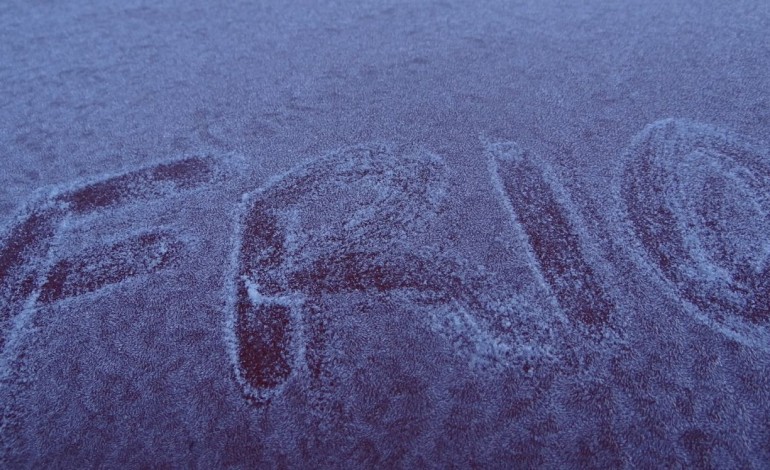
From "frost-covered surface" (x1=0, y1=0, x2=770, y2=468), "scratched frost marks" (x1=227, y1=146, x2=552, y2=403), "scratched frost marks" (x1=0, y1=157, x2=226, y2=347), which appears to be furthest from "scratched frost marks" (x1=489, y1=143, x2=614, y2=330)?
"scratched frost marks" (x1=0, y1=157, x2=226, y2=347)

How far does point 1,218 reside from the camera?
45.9 inches

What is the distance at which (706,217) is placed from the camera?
1066mm

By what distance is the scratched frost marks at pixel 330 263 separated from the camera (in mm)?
888

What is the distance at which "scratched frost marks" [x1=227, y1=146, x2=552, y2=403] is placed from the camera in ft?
2.91

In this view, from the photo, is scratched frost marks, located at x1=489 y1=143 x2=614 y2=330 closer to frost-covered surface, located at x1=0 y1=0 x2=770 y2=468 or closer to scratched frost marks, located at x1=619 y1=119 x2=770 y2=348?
frost-covered surface, located at x1=0 y1=0 x2=770 y2=468

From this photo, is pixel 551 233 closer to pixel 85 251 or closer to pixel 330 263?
pixel 330 263

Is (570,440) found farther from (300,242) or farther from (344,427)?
(300,242)

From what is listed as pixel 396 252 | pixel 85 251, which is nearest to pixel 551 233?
pixel 396 252

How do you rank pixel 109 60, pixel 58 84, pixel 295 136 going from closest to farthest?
1. pixel 295 136
2. pixel 58 84
3. pixel 109 60

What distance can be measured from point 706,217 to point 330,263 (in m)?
0.86

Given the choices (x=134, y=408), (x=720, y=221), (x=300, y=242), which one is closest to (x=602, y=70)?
(x=720, y=221)

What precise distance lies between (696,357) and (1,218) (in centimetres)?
157

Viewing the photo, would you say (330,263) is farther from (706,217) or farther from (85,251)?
(706,217)

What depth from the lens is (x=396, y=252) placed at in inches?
40.4
